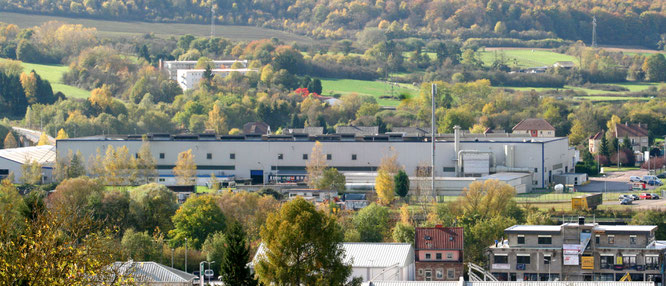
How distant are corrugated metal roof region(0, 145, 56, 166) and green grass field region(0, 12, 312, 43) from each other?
230ft

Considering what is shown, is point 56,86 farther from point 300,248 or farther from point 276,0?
point 300,248

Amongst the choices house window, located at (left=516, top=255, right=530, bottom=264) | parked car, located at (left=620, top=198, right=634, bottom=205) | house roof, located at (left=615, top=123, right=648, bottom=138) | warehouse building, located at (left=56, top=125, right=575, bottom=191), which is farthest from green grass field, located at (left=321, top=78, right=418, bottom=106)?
house window, located at (left=516, top=255, right=530, bottom=264)

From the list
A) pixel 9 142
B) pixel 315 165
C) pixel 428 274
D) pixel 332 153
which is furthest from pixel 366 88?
pixel 428 274

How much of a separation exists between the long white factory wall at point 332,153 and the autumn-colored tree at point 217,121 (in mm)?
26453

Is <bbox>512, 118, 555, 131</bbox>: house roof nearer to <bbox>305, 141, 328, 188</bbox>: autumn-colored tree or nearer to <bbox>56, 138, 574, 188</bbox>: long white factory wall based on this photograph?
<bbox>56, 138, 574, 188</bbox>: long white factory wall

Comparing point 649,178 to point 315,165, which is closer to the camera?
point 315,165

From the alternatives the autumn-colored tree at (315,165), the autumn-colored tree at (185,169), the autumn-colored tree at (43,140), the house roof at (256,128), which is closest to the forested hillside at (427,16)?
the house roof at (256,128)

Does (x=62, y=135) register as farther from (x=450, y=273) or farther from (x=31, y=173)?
(x=450, y=273)

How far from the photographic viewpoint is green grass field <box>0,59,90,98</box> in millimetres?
107875

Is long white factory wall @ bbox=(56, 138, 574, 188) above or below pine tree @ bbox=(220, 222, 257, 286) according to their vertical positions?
above

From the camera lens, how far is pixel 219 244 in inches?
1679

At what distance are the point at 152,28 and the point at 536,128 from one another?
263 ft

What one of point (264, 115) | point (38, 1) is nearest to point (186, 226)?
point (264, 115)

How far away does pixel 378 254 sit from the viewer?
38000mm
